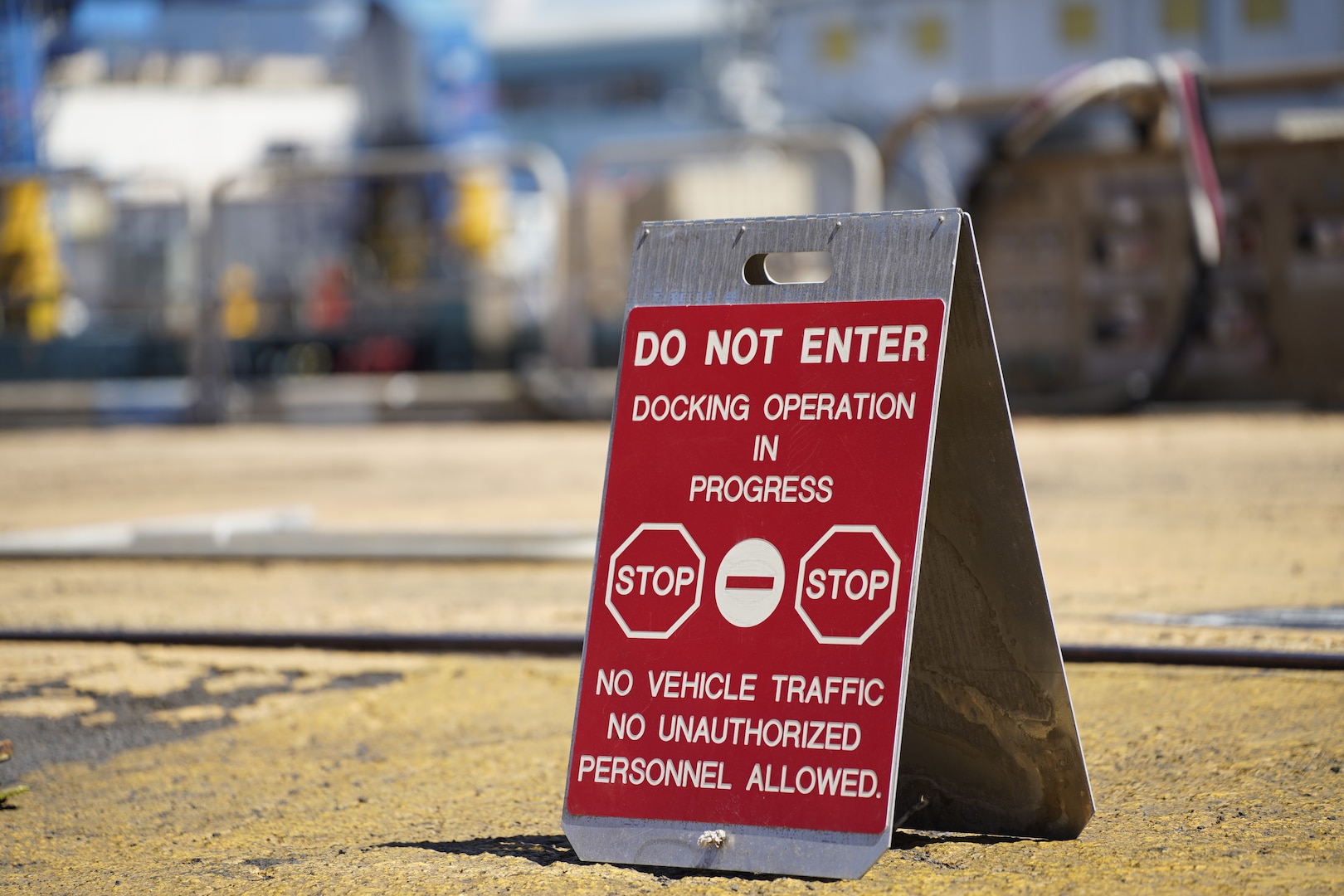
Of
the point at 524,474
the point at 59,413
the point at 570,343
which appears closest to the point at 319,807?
the point at 524,474

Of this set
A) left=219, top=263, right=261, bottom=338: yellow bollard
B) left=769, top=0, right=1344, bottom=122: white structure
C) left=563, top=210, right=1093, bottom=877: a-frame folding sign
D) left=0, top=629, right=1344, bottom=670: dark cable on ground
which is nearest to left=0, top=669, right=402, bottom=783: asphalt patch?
left=0, top=629, right=1344, bottom=670: dark cable on ground

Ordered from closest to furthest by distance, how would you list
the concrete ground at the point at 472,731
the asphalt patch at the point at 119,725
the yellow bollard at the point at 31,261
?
1. the concrete ground at the point at 472,731
2. the asphalt patch at the point at 119,725
3. the yellow bollard at the point at 31,261

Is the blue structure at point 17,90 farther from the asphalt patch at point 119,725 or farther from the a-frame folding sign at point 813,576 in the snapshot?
the a-frame folding sign at point 813,576

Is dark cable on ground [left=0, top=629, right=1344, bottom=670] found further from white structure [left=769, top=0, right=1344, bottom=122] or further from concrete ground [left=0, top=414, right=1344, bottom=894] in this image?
white structure [left=769, top=0, right=1344, bottom=122]

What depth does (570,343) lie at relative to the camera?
12984 mm

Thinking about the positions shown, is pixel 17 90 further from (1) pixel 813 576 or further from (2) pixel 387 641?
(1) pixel 813 576

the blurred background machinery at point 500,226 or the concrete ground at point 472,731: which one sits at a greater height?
the blurred background machinery at point 500,226

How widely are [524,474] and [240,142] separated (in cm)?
1955

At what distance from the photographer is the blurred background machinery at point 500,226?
38.2ft

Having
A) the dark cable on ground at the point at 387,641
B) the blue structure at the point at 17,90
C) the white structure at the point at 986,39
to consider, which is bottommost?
the dark cable on ground at the point at 387,641

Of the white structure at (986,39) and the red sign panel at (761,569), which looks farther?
the white structure at (986,39)

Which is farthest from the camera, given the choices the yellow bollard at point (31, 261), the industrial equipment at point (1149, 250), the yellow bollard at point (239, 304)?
the yellow bollard at point (31, 261)

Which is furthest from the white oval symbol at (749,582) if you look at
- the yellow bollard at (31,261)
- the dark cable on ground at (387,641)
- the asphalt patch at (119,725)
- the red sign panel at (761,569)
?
the yellow bollard at (31,261)

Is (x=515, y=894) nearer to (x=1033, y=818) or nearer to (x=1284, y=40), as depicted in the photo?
(x=1033, y=818)
